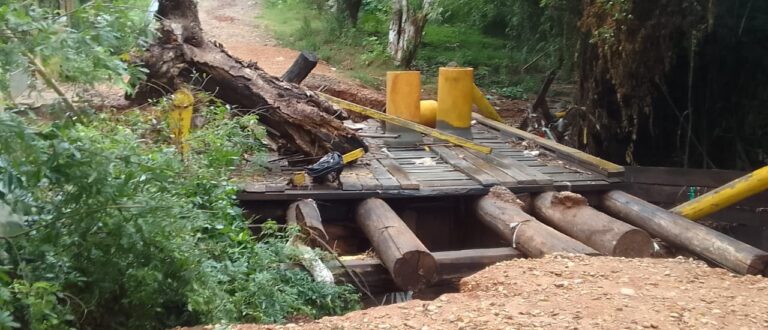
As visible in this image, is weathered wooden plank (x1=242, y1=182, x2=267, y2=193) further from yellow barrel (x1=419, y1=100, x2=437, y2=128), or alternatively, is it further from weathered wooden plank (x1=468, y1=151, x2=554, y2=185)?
yellow barrel (x1=419, y1=100, x2=437, y2=128)

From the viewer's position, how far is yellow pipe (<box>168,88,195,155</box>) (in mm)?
5654

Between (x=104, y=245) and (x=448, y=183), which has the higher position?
(x=104, y=245)

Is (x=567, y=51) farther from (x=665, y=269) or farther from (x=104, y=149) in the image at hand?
(x=104, y=149)

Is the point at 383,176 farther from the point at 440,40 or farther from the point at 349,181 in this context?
the point at 440,40

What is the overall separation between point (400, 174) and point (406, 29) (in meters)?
10.4

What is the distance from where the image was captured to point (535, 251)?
215 inches

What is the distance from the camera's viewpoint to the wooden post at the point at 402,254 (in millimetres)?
5125

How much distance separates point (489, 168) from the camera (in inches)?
297

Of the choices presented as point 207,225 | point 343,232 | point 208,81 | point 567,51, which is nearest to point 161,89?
point 208,81

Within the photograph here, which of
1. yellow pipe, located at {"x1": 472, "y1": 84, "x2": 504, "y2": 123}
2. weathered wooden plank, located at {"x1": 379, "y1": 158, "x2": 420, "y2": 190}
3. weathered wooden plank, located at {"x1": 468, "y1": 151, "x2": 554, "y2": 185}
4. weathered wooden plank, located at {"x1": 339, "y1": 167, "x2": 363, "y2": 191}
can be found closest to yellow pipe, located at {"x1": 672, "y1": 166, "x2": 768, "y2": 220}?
weathered wooden plank, located at {"x1": 468, "y1": 151, "x2": 554, "y2": 185}

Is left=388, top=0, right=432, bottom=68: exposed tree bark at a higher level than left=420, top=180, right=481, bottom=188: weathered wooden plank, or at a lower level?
higher

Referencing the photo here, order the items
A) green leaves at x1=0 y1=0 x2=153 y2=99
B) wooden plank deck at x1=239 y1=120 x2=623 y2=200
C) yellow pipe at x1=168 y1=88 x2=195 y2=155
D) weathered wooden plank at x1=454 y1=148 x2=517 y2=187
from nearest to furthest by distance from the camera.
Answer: green leaves at x1=0 y1=0 x2=153 y2=99 → yellow pipe at x1=168 y1=88 x2=195 y2=155 → wooden plank deck at x1=239 y1=120 x2=623 y2=200 → weathered wooden plank at x1=454 y1=148 x2=517 y2=187

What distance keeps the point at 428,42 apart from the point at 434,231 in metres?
13.4

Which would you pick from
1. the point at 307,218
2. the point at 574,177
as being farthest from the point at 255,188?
the point at 574,177
